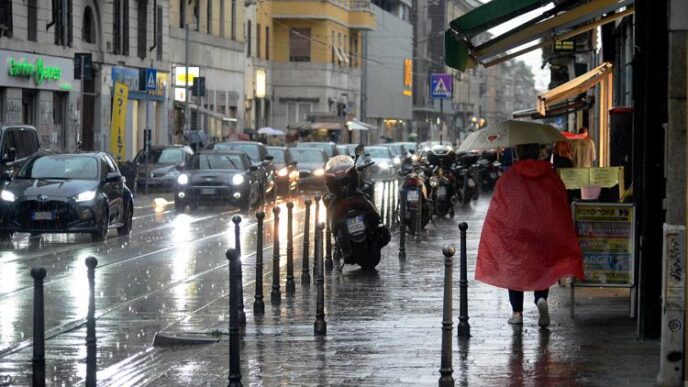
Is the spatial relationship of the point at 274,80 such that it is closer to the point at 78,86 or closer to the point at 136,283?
the point at 78,86

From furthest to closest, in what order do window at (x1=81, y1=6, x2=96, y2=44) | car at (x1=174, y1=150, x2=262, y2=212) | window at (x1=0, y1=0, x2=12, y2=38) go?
window at (x1=81, y1=6, x2=96, y2=44), window at (x1=0, y1=0, x2=12, y2=38), car at (x1=174, y1=150, x2=262, y2=212)

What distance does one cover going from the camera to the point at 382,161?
58.8 metres

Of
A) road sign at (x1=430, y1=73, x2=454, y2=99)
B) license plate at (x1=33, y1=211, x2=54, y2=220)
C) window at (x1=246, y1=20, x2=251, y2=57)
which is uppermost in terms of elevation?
window at (x1=246, y1=20, x2=251, y2=57)

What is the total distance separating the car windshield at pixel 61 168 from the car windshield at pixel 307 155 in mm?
22932

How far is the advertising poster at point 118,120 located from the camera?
51250mm

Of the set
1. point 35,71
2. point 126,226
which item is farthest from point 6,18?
point 126,226

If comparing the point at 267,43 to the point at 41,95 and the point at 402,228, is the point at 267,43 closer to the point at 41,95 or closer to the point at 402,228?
the point at 41,95

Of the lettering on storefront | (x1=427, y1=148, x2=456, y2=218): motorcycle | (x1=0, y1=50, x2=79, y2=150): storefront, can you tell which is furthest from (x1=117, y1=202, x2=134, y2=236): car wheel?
the lettering on storefront

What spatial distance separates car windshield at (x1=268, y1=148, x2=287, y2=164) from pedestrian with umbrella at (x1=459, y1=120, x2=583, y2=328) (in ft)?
106

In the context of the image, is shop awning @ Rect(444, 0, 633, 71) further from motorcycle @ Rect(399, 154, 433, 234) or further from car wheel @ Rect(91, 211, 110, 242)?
car wheel @ Rect(91, 211, 110, 242)

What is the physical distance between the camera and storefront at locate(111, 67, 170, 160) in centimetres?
5890

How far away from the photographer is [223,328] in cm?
1359

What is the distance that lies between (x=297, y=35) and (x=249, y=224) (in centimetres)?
6156

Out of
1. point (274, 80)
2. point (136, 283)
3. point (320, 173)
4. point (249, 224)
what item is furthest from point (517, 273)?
point (274, 80)
